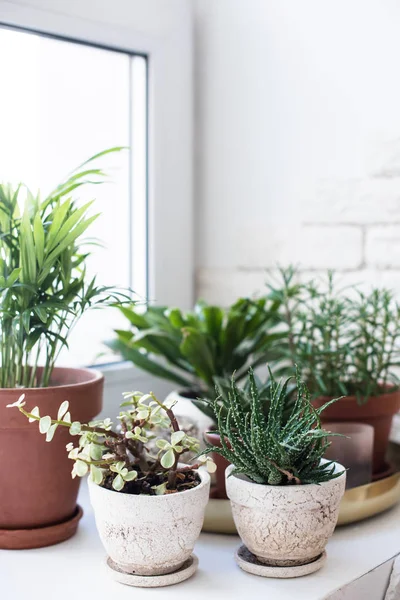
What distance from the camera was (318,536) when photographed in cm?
78

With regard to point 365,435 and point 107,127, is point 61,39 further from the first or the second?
point 365,435

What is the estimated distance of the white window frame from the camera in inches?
52.1

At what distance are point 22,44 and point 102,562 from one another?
32.8 inches

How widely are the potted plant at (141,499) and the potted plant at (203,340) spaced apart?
1.09 feet

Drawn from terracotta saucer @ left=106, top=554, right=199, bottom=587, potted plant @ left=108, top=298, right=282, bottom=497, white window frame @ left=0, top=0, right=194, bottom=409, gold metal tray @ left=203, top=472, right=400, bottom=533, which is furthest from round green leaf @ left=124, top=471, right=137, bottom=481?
white window frame @ left=0, top=0, right=194, bottom=409

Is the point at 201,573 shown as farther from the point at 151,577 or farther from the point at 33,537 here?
the point at 33,537

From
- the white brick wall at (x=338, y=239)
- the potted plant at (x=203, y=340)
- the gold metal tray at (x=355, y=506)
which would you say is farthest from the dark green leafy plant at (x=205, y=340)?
the gold metal tray at (x=355, y=506)

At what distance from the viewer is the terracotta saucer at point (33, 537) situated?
2.84 ft

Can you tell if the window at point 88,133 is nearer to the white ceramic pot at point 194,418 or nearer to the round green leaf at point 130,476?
the white ceramic pot at point 194,418

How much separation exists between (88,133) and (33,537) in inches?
29.7

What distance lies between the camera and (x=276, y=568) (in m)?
0.79

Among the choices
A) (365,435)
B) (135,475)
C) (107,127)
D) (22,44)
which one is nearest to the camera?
(135,475)

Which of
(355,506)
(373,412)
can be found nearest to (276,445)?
(355,506)

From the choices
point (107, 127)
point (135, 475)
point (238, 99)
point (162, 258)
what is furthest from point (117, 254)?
point (135, 475)
